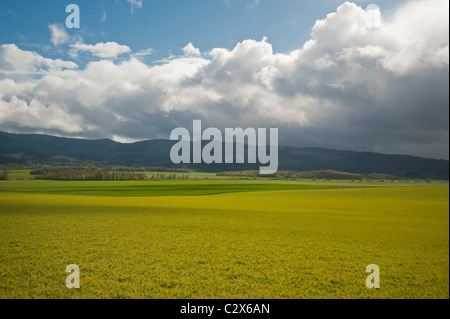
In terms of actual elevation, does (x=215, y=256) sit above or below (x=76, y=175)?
below

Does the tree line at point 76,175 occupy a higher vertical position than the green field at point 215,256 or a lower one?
higher

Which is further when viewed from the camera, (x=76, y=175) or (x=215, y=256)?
(x=76, y=175)

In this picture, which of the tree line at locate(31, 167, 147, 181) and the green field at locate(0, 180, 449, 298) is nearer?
the green field at locate(0, 180, 449, 298)

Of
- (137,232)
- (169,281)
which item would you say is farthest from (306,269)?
(137,232)

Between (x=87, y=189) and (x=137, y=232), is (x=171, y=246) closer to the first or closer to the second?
(x=137, y=232)

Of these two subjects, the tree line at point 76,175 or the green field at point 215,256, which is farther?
the tree line at point 76,175

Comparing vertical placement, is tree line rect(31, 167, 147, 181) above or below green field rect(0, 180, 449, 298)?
above

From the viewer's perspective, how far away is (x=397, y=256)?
1730 centimetres
